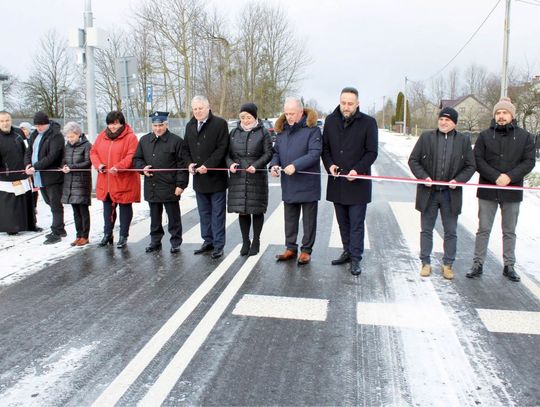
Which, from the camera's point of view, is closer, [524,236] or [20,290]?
[20,290]

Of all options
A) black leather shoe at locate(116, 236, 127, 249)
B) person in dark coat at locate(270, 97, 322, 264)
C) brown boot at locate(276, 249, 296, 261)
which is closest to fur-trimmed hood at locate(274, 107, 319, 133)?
person in dark coat at locate(270, 97, 322, 264)

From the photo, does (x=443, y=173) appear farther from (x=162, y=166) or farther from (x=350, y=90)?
(x=162, y=166)

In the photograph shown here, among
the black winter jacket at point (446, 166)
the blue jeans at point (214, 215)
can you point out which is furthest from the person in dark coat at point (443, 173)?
the blue jeans at point (214, 215)

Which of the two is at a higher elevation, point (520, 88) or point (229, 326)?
point (520, 88)

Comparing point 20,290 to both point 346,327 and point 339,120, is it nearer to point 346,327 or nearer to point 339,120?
point 346,327

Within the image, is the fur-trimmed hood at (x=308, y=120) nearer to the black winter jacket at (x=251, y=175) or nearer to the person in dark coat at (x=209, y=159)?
the black winter jacket at (x=251, y=175)

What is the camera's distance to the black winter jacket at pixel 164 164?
7.12 m

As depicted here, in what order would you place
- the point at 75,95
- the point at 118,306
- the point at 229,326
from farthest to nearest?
the point at 75,95
the point at 118,306
the point at 229,326

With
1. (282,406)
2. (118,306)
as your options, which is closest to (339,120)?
(118,306)

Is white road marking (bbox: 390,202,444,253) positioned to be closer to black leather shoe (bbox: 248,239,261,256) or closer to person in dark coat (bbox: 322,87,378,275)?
person in dark coat (bbox: 322,87,378,275)

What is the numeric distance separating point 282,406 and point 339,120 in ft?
12.4

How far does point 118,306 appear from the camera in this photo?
16.6ft

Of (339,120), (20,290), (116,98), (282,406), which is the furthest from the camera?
(116,98)

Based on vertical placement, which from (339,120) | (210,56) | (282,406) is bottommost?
(282,406)
